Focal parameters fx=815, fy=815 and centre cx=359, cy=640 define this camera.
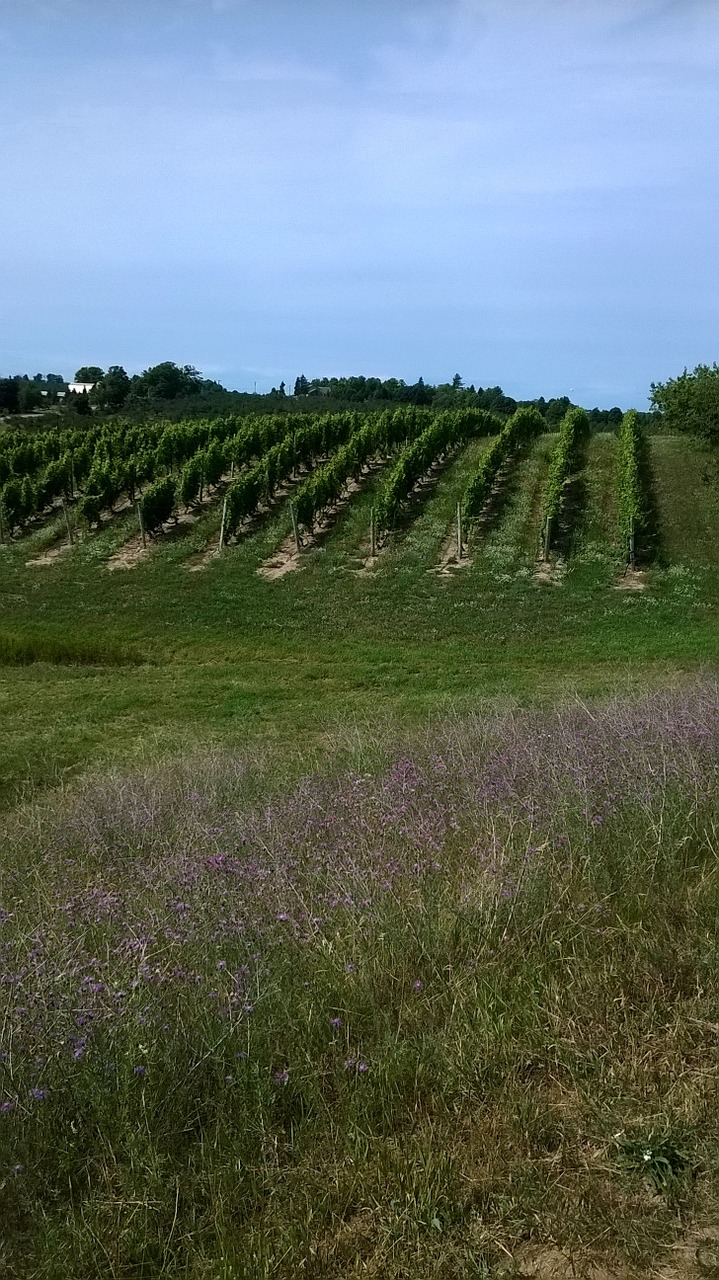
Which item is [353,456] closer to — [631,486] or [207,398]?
[631,486]

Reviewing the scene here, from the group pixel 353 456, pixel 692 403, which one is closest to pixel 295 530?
pixel 353 456

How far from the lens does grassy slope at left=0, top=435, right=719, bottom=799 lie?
14422mm

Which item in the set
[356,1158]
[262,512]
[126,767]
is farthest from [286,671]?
[356,1158]

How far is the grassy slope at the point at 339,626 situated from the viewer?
1442cm

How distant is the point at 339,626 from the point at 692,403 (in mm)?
22568

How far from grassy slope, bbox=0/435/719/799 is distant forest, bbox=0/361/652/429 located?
144 ft

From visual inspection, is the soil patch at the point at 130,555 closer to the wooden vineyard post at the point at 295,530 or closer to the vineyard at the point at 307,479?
the vineyard at the point at 307,479

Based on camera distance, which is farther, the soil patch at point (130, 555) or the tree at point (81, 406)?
the tree at point (81, 406)

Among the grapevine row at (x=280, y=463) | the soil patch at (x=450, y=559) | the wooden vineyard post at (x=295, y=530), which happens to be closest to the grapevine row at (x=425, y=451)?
the soil patch at (x=450, y=559)

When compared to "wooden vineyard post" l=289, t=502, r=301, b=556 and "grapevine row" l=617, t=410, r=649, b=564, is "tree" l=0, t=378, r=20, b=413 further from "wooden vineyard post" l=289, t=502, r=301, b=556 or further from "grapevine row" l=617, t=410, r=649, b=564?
"grapevine row" l=617, t=410, r=649, b=564

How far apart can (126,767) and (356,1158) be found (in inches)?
342

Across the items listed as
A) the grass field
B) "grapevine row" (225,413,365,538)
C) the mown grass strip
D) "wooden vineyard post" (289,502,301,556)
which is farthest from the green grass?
"grapevine row" (225,413,365,538)

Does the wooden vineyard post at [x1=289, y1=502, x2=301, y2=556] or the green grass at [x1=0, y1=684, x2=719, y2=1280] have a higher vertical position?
the wooden vineyard post at [x1=289, y1=502, x2=301, y2=556]

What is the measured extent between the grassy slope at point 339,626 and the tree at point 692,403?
1.77 m
